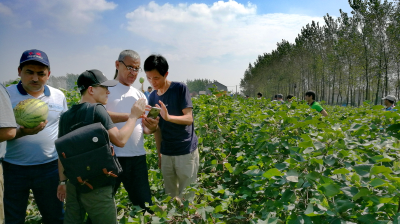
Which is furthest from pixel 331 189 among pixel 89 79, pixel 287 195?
pixel 89 79

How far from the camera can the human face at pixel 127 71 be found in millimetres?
2537

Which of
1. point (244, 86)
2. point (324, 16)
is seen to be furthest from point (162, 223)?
point (244, 86)

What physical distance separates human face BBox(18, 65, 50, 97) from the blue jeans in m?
0.73

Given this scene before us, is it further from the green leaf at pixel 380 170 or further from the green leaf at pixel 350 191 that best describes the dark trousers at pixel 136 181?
the green leaf at pixel 380 170

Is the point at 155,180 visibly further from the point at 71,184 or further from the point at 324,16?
the point at 324,16

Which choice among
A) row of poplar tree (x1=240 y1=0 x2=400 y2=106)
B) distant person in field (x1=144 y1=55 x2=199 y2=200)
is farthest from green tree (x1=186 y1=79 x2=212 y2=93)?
distant person in field (x1=144 y1=55 x2=199 y2=200)

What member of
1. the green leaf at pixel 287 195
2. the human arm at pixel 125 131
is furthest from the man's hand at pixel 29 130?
the green leaf at pixel 287 195

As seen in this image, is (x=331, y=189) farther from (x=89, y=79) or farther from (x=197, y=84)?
(x=197, y=84)

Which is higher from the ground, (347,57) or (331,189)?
(347,57)

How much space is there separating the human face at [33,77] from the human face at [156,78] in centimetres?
99

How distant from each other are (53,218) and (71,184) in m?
0.78

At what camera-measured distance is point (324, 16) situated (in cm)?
3459

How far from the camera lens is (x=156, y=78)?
2566 mm

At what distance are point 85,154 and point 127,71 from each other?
3.65 feet
